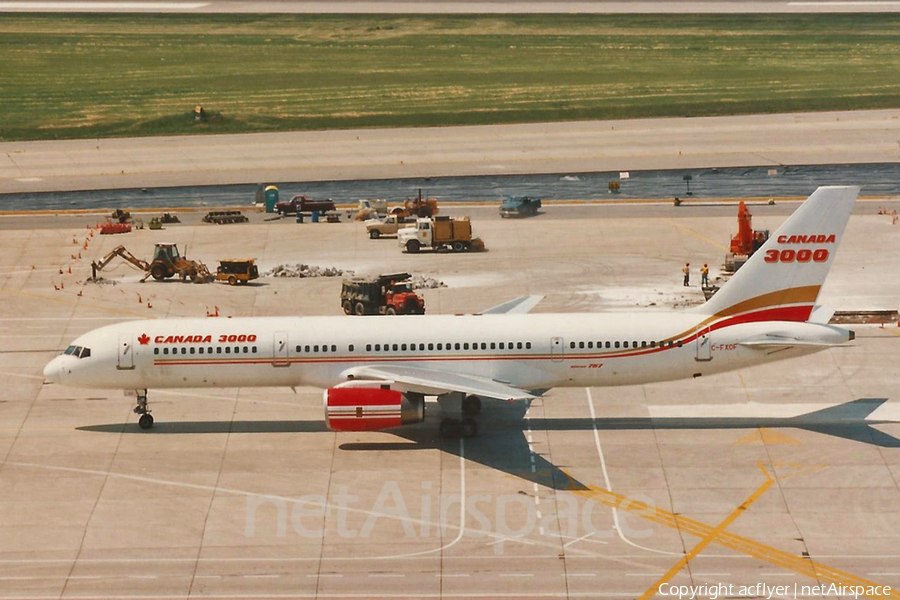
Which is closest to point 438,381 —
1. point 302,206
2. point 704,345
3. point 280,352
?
point 280,352

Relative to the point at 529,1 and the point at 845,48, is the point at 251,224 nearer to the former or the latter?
the point at 845,48

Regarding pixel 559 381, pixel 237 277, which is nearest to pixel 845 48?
pixel 237 277

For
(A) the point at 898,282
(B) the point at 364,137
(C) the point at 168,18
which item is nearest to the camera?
(A) the point at 898,282

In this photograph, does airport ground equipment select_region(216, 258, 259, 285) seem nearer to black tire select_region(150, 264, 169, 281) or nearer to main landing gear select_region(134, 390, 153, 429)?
black tire select_region(150, 264, 169, 281)

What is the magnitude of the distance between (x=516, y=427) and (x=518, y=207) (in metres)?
42.1

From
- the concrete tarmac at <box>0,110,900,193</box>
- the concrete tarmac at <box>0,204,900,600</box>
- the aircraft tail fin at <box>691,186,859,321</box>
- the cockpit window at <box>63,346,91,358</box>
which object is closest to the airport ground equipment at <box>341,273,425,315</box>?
the concrete tarmac at <box>0,204,900,600</box>

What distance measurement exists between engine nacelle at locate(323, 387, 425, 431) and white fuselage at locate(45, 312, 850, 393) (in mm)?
2626

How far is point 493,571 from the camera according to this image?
135 feet

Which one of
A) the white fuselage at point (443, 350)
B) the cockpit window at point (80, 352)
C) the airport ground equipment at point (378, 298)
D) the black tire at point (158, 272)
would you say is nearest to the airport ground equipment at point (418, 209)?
the black tire at point (158, 272)

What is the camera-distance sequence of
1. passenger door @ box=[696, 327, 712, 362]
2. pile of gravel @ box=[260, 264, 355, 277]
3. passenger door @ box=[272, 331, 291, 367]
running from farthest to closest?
1. pile of gravel @ box=[260, 264, 355, 277]
2. passenger door @ box=[272, 331, 291, 367]
3. passenger door @ box=[696, 327, 712, 362]

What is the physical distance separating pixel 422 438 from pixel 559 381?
634 centimetres

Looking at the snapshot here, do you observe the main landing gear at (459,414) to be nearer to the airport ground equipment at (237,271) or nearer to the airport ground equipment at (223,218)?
the airport ground equipment at (237,271)

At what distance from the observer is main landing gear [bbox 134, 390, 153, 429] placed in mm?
54406

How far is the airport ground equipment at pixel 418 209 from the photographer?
93.4m
